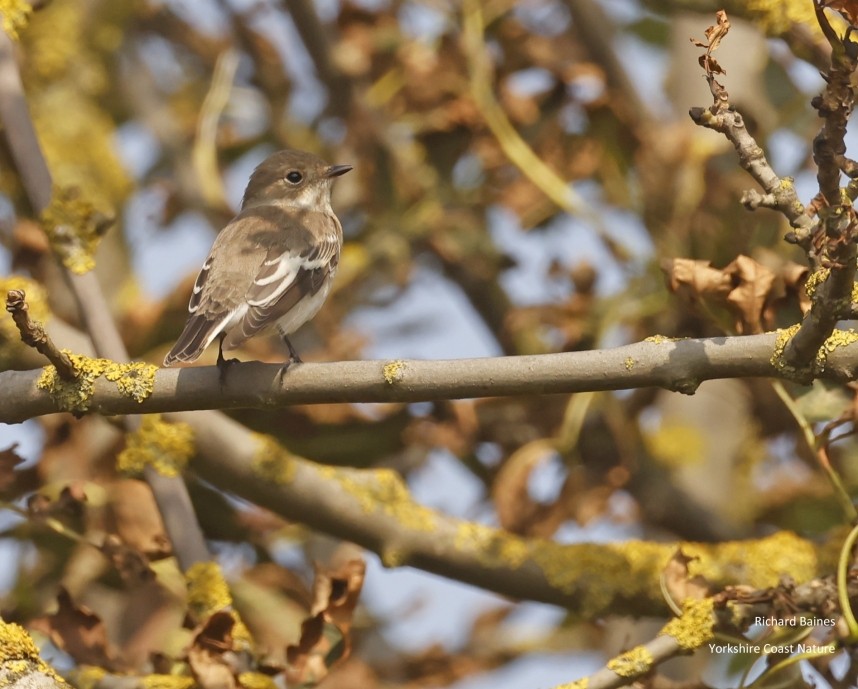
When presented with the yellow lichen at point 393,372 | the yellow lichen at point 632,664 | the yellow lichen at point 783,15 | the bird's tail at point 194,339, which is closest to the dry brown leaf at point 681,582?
the yellow lichen at point 632,664

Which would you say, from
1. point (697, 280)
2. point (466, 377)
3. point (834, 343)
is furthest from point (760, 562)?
point (466, 377)

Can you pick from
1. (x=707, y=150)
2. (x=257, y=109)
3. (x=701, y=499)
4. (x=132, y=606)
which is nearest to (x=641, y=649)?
(x=132, y=606)

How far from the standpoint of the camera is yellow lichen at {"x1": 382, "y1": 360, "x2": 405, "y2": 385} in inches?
130

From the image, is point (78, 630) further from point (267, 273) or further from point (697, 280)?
point (697, 280)

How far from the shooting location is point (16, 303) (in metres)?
3.11

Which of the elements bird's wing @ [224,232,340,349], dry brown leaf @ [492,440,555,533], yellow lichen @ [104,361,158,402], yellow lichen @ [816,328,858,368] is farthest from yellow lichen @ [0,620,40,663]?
dry brown leaf @ [492,440,555,533]

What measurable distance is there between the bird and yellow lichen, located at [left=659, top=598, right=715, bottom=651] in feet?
5.82

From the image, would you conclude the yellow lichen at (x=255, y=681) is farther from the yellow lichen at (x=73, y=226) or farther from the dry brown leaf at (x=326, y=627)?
the yellow lichen at (x=73, y=226)

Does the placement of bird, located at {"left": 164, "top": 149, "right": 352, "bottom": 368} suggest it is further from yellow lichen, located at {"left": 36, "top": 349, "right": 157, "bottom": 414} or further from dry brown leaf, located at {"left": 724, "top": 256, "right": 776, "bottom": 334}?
dry brown leaf, located at {"left": 724, "top": 256, "right": 776, "bottom": 334}

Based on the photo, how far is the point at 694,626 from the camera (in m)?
3.72

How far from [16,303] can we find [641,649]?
200cm

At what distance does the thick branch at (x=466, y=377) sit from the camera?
3.21 m

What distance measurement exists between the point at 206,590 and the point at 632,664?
60.9 inches

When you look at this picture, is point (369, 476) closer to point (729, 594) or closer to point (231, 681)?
point (231, 681)
